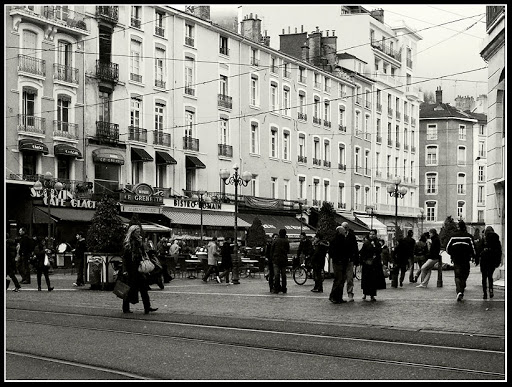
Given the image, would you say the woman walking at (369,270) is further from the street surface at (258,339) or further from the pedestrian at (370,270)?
the street surface at (258,339)

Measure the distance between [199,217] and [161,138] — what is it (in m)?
4.67

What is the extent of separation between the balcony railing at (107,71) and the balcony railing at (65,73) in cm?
127

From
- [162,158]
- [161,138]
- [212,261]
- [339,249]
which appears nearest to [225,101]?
[161,138]

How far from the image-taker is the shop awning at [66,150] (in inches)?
1409

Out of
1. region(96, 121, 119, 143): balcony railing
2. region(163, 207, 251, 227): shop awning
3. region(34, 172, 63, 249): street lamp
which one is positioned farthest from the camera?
region(163, 207, 251, 227): shop awning

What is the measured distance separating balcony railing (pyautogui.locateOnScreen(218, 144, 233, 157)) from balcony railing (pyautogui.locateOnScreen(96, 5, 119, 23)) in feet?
33.4

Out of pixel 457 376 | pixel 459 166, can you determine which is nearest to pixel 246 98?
pixel 459 166

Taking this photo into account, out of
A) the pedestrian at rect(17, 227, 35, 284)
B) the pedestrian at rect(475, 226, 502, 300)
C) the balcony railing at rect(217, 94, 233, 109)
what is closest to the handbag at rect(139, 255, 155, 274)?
the pedestrian at rect(475, 226, 502, 300)

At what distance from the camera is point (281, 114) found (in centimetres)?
5206

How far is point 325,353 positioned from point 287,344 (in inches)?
35.7

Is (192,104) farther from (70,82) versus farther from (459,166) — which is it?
(459,166)

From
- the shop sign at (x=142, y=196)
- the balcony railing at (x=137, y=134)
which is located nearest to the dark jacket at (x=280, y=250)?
the shop sign at (x=142, y=196)

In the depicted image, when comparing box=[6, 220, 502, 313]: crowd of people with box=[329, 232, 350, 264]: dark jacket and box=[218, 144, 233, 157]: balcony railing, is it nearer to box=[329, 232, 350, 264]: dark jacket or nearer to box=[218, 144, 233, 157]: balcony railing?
box=[329, 232, 350, 264]: dark jacket

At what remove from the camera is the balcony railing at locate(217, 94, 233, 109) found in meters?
46.1
